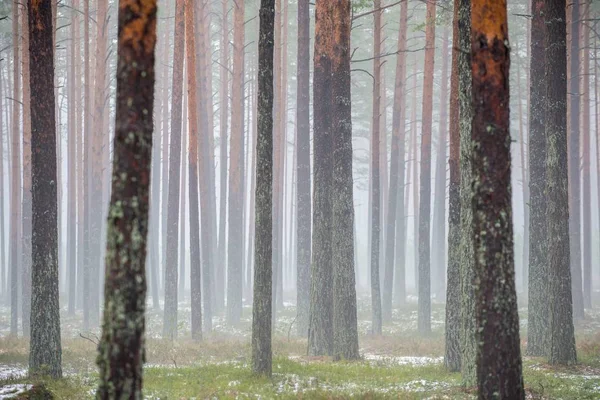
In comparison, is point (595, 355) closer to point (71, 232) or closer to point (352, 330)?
point (352, 330)

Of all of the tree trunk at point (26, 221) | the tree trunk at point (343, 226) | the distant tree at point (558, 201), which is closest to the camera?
the distant tree at point (558, 201)

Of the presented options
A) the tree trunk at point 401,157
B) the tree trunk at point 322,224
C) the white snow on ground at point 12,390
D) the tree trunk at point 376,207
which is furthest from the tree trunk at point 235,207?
the white snow on ground at point 12,390

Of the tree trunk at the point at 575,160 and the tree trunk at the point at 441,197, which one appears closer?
the tree trunk at the point at 575,160

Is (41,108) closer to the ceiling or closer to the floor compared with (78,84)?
closer to the floor

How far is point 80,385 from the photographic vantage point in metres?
10.5

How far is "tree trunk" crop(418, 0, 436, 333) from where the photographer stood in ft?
74.3

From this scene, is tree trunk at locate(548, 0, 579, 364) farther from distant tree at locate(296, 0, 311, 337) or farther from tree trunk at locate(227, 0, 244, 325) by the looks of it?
tree trunk at locate(227, 0, 244, 325)

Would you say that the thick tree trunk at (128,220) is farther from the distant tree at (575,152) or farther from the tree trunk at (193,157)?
the distant tree at (575,152)

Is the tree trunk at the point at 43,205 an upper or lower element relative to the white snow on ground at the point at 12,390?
upper

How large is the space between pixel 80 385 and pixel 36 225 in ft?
9.08

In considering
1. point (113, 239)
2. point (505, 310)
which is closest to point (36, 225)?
point (113, 239)

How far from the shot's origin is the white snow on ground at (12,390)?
26.8 ft

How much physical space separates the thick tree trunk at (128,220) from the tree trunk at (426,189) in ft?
55.7

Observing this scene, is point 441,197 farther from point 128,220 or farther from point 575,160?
point 128,220
